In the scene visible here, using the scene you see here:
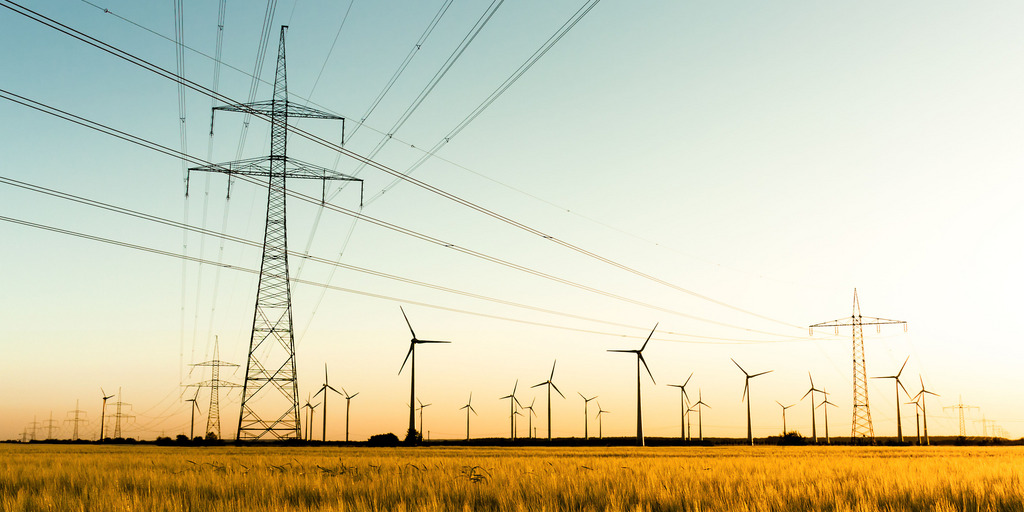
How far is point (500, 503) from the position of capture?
20.5 meters

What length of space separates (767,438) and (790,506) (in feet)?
563

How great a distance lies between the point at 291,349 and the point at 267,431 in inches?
297

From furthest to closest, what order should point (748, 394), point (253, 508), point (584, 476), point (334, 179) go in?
point (748, 394)
point (334, 179)
point (584, 476)
point (253, 508)

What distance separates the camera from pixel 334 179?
2051 inches

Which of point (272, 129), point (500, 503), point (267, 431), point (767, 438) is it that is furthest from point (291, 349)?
point (767, 438)

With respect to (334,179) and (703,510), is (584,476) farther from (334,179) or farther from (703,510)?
(334,179)

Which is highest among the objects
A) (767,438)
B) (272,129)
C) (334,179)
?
(272,129)

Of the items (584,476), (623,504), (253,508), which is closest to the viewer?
(253,508)

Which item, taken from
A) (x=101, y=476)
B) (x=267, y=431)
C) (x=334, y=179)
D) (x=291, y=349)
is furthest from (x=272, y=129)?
(x=101, y=476)

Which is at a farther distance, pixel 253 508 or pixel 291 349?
pixel 291 349

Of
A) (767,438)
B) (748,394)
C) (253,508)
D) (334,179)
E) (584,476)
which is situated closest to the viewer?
(253,508)

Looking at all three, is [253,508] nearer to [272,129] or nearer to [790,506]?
[790,506]

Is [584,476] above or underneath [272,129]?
underneath

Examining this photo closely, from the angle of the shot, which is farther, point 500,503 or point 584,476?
point 584,476
